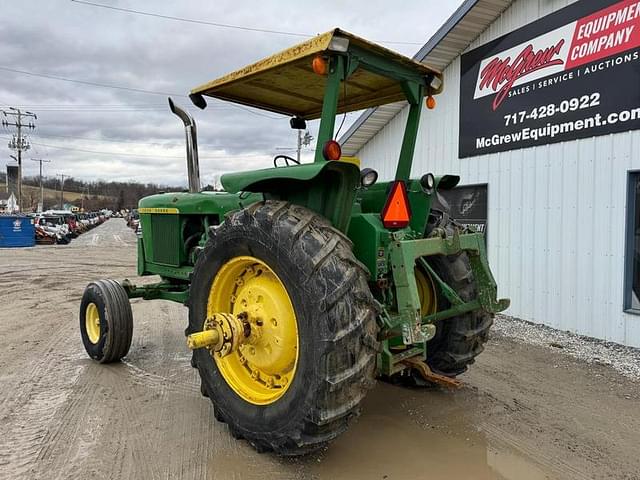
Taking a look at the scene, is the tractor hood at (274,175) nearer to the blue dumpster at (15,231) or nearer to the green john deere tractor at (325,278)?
the green john deere tractor at (325,278)

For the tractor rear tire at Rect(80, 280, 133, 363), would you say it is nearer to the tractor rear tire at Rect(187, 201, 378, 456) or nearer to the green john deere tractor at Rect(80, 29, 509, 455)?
the green john deere tractor at Rect(80, 29, 509, 455)

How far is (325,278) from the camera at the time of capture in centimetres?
252

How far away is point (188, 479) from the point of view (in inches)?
106

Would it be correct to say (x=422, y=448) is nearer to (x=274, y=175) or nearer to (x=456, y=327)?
(x=456, y=327)

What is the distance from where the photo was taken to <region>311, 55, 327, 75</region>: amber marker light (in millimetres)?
2763

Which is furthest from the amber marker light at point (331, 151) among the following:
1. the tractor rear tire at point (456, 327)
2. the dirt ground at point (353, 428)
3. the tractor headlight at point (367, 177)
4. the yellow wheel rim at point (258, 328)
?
the dirt ground at point (353, 428)

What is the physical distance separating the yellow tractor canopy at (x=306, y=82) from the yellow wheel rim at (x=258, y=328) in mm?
1263

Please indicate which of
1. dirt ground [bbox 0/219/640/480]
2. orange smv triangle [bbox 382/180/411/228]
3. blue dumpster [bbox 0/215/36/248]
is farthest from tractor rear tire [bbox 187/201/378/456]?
blue dumpster [bbox 0/215/36/248]

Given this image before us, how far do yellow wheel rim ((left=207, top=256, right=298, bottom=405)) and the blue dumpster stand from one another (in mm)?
23619

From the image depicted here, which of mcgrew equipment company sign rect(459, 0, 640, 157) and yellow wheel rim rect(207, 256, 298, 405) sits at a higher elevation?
mcgrew equipment company sign rect(459, 0, 640, 157)

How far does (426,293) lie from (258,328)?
1.44 metres

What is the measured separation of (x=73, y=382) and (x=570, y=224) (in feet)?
18.6

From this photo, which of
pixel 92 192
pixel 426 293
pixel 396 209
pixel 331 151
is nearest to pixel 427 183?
pixel 396 209

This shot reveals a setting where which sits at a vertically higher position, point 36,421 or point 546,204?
point 546,204
